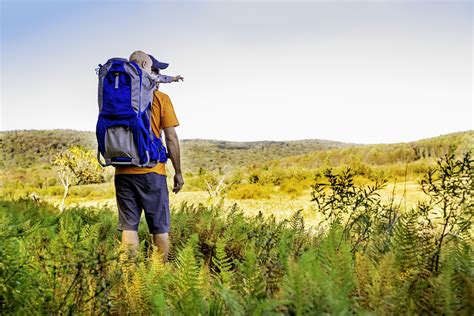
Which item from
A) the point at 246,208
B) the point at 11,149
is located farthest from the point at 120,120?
the point at 11,149

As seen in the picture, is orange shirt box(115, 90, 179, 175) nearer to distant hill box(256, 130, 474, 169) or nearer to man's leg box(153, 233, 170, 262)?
man's leg box(153, 233, 170, 262)

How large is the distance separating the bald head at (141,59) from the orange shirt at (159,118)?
276 mm

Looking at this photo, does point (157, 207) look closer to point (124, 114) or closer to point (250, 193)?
point (124, 114)

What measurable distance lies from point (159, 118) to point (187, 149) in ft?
282

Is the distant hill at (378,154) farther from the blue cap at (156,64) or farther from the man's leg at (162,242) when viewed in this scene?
the man's leg at (162,242)

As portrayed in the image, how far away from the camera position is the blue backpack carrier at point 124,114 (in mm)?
5094

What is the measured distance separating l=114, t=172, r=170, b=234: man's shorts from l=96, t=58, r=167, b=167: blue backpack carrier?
0.76ft

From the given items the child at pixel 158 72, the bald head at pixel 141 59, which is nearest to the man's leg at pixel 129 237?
the child at pixel 158 72

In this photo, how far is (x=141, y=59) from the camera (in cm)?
546

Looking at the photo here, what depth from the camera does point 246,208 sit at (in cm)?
1472

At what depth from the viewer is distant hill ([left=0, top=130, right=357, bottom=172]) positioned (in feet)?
255

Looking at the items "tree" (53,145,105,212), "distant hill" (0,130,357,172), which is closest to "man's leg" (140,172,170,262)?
"tree" (53,145,105,212)

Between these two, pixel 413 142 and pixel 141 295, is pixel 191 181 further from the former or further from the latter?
pixel 413 142

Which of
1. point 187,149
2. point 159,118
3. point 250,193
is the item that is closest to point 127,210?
point 159,118
